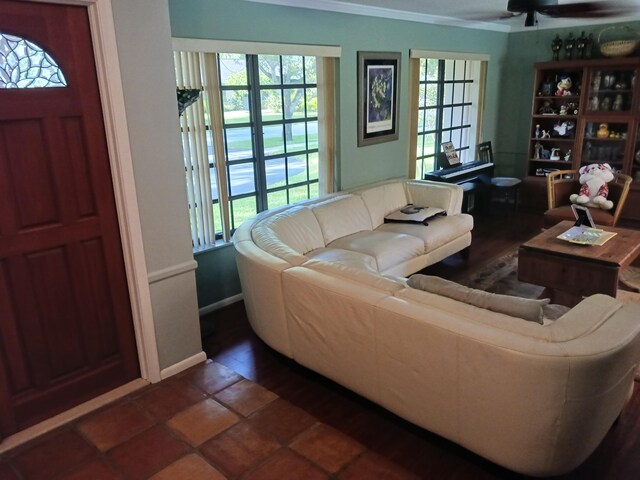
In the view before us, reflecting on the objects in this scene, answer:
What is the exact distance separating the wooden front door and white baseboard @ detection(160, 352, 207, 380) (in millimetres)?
354

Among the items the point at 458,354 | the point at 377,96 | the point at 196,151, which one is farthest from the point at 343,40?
the point at 458,354

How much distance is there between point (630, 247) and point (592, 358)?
2.35 meters

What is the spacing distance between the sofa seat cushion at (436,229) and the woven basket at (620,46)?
3.08 m

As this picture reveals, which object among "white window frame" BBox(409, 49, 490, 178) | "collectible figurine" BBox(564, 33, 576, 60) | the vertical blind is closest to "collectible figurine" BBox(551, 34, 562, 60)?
"collectible figurine" BBox(564, 33, 576, 60)

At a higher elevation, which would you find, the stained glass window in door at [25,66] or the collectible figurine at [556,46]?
the collectible figurine at [556,46]

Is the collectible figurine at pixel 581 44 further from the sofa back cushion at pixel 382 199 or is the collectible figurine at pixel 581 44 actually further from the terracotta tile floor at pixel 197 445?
the terracotta tile floor at pixel 197 445

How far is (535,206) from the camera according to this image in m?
6.66

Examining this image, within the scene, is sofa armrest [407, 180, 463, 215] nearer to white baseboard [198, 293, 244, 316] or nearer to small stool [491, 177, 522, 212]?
small stool [491, 177, 522, 212]

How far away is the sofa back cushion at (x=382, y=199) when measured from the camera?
178 inches

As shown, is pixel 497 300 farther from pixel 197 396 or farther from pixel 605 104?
pixel 605 104

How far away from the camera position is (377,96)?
4.88 metres

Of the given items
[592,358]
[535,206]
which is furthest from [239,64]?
[535,206]

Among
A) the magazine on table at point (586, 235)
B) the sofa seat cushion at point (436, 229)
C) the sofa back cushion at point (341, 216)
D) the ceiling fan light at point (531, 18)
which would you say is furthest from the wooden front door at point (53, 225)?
the magazine on table at point (586, 235)

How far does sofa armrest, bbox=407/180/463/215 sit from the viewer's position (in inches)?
186
